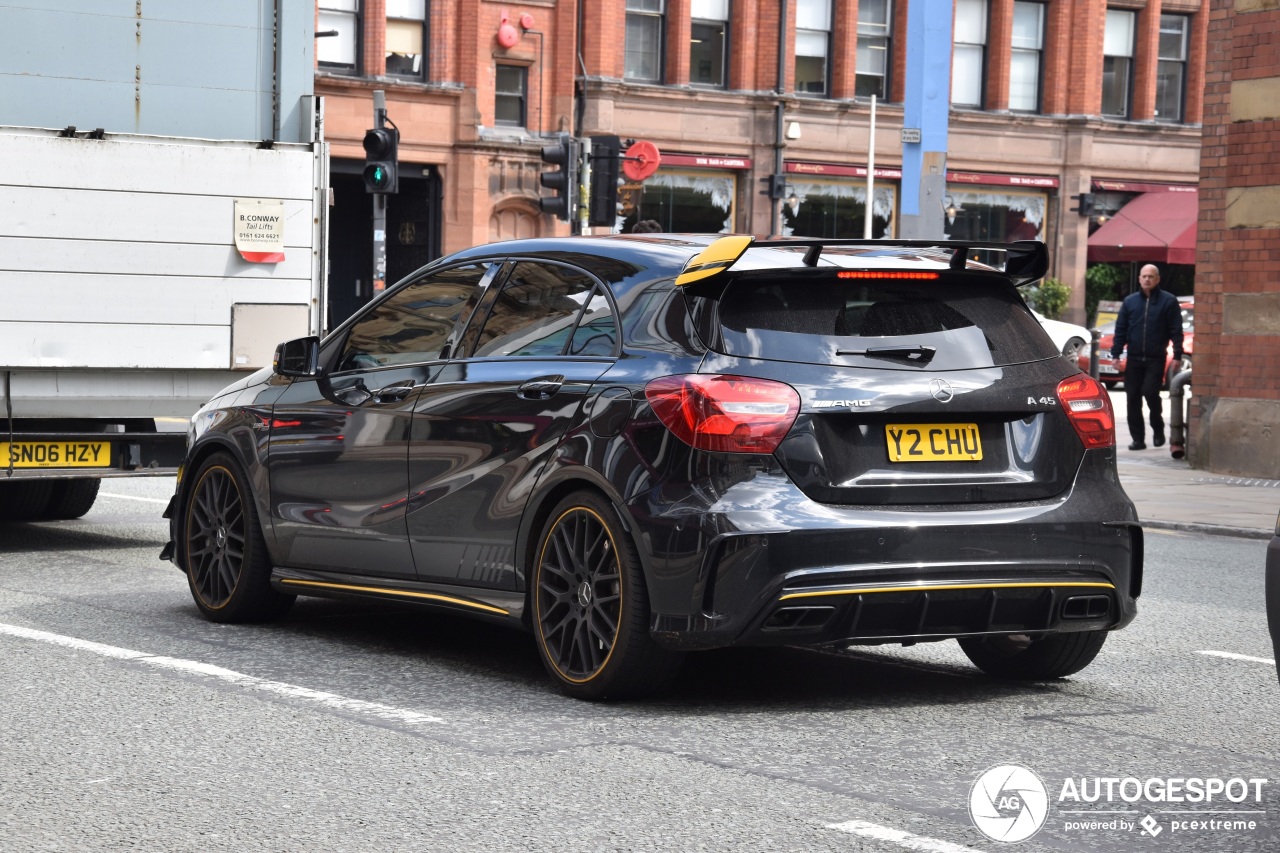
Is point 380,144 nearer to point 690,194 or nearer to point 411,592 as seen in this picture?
point 411,592

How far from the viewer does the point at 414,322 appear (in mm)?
7566

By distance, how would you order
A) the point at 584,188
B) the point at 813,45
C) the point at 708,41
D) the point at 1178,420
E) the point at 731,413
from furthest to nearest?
1. the point at 813,45
2. the point at 708,41
3. the point at 584,188
4. the point at 1178,420
5. the point at 731,413

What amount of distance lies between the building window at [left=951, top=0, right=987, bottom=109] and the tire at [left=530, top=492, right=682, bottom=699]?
37.8 metres

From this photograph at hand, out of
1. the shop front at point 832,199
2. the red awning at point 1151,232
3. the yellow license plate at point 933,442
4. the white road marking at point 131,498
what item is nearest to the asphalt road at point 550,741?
the yellow license plate at point 933,442

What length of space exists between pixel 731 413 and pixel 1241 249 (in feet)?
41.2

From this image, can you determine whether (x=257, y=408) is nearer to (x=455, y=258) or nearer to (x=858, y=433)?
(x=455, y=258)

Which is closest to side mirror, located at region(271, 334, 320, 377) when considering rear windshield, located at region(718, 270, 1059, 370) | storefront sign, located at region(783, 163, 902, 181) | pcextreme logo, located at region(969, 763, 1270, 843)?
rear windshield, located at region(718, 270, 1059, 370)

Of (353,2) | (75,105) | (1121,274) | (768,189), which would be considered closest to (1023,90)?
(1121,274)

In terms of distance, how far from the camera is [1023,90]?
43.9m

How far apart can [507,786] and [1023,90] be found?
133ft

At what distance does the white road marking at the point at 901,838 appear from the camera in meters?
4.64

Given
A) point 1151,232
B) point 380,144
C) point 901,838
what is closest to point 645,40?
point 1151,232

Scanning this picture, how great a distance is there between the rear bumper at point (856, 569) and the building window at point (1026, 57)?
38.6 meters

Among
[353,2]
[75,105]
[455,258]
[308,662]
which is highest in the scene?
[353,2]
